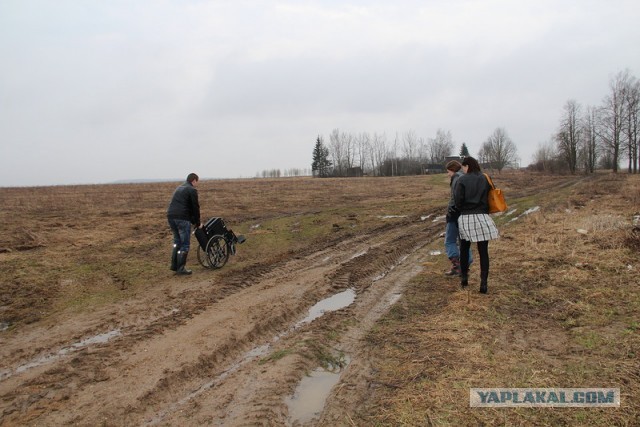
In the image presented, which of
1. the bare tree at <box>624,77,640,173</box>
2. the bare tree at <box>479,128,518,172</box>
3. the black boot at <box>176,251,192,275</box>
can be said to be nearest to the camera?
the black boot at <box>176,251,192,275</box>

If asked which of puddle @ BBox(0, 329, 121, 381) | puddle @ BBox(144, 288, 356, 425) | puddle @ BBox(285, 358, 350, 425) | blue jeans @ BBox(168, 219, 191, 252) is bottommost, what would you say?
puddle @ BBox(285, 358, 350, 425)

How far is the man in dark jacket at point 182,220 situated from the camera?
7.71 m

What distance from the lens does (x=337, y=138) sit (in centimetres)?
9669

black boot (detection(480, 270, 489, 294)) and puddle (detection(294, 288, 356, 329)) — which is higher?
black boot (detection(480, 270, 489, 294))

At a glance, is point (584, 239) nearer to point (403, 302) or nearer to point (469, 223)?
point (469, 223)

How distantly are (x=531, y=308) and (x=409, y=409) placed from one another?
3.07m

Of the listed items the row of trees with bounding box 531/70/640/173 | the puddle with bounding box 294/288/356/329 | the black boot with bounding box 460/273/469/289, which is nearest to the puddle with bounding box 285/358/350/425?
the puddle with bounding box 294/288/356/329

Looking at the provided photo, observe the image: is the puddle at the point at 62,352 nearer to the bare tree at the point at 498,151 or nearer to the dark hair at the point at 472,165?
the dark hair at the point at 472,165

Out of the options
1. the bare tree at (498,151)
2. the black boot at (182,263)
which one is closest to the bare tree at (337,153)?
the bare tree at (498,151)

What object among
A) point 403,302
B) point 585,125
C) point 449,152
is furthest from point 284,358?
point 449,152

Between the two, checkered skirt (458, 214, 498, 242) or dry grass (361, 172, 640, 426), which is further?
checkered skirt (458, 214, 498, 242)

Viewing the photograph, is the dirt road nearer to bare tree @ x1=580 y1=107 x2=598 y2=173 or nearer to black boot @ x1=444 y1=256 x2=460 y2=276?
black boot @ x1=444 y1=256 x2=460 y2=276

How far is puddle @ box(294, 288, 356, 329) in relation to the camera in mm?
5441

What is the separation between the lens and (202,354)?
4.25m
